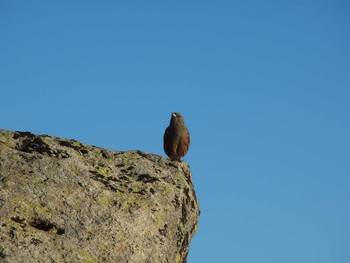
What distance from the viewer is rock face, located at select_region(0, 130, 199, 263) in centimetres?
1005

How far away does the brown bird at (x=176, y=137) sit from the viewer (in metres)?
17.9

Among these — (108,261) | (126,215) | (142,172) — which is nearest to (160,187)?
(142,172)

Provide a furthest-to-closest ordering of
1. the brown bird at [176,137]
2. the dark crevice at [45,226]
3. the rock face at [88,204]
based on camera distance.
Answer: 1. the brown bird at [176,137]
2. the dark crevice at [45,226]
3. the rock face at [88,204]

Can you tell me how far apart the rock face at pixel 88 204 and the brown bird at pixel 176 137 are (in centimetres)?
469

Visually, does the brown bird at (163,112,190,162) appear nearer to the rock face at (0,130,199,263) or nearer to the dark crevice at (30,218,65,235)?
the rock face at (0,130,199,263)

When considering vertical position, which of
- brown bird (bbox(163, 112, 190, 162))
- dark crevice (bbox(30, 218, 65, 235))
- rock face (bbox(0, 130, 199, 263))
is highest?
brown bird (bbox(163, 112, 190, 162))

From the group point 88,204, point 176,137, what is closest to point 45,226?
point 88,204

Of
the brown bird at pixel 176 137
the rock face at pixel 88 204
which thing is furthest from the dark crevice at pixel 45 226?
the brown bird at pixel 176 137

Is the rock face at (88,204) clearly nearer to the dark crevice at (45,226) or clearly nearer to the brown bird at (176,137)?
the dark crevice at (45,226)

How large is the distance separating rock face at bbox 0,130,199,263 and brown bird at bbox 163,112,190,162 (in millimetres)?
4689

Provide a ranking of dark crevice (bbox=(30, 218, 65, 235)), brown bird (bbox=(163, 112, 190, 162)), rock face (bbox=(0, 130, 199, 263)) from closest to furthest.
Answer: rock face (bbox=(0, 130, 199, 263)) → dark crevice (bbox=(30, 218, 65, 235)) → brown bird (bbox=(163, 112, 190, 162))

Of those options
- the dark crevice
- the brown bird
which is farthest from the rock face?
the brown bird

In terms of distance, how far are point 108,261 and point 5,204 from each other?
1.78 metres

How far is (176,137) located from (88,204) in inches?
285
